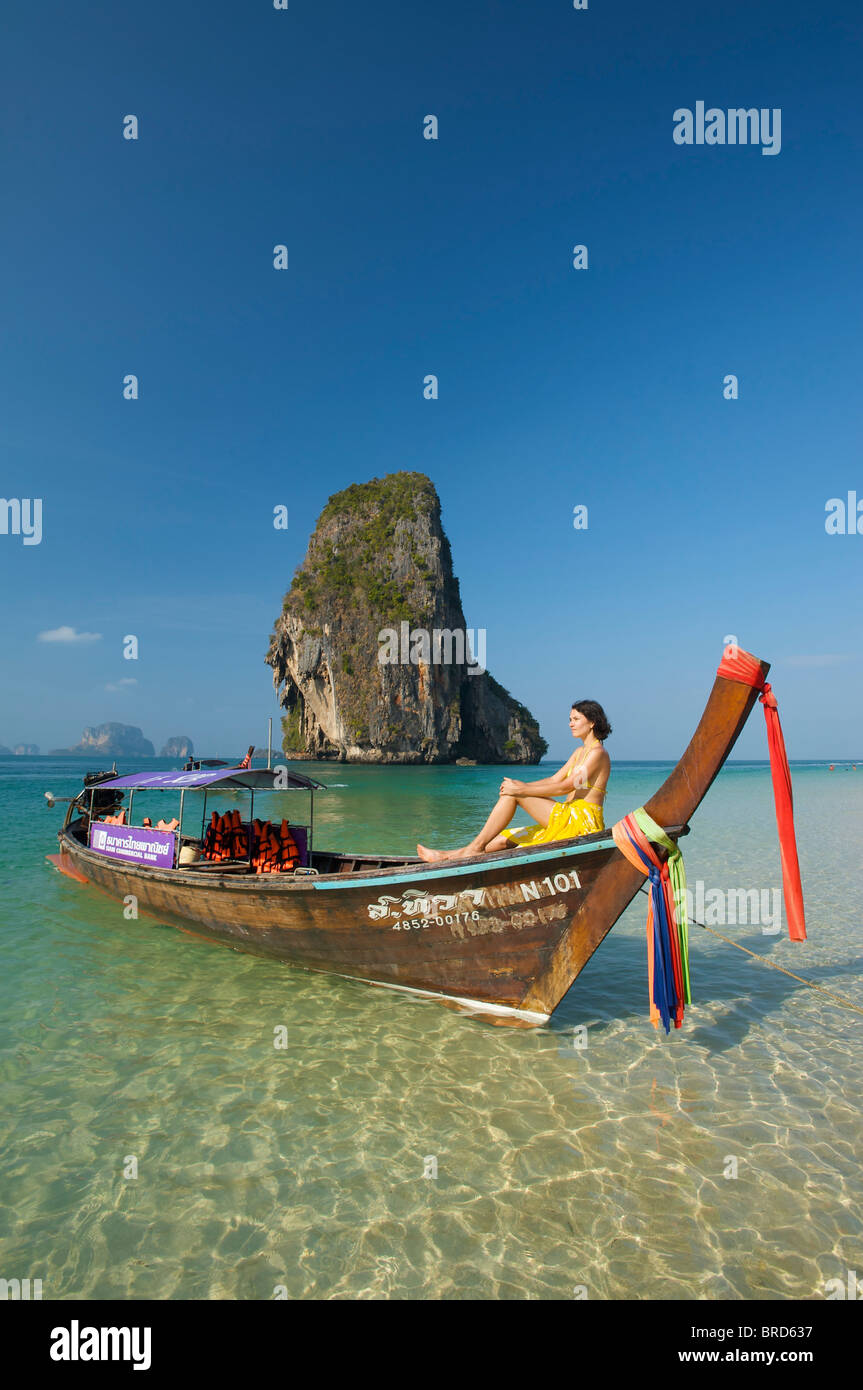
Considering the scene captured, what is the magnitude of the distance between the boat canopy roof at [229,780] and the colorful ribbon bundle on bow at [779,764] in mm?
5967

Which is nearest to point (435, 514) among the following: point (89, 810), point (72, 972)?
point (89, 810)

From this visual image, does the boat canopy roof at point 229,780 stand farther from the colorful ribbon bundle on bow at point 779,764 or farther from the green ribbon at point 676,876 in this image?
the colorful ribbon bundle on bow at point 779,764

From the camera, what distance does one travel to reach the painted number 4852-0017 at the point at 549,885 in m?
5.18

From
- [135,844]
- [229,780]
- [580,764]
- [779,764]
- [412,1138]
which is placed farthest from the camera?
[135,844]

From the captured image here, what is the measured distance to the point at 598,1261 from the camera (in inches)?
127

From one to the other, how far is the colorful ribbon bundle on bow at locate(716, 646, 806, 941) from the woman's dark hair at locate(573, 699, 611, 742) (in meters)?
1.46

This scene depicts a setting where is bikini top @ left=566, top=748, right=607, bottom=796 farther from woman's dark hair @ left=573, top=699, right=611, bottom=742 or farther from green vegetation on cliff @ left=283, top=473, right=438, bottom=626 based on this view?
green vegetation on cliff @ left=283, top=473, right=438, bottom=626

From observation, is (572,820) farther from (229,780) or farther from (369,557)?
(369,557)

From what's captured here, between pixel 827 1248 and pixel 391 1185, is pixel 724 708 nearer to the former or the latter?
pixel 827 1248

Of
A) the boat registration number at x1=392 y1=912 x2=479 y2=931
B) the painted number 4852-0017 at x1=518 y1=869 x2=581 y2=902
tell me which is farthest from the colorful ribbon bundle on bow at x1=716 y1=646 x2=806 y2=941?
the boat registration number at x1=392 y1=912 x2=479 y2=931

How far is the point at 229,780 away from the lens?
28.7ft

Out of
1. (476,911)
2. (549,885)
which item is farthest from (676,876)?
(476,911)

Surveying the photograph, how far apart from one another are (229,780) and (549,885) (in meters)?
5.13
